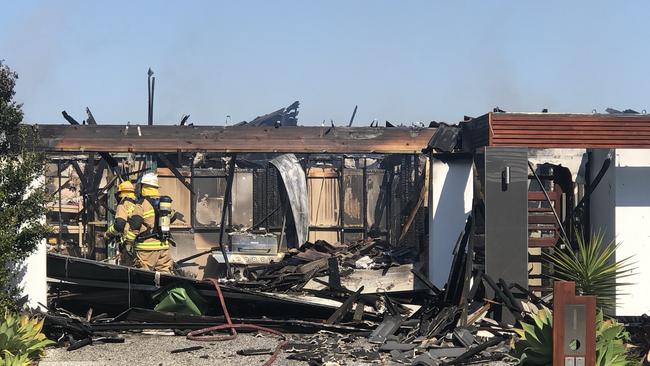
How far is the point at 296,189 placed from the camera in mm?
18531

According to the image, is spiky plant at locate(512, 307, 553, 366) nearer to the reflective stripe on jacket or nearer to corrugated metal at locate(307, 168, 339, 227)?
the reflective stripe on jacket

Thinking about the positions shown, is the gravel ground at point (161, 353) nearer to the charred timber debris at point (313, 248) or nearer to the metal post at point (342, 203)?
the charred timber debris at point (313, 248)

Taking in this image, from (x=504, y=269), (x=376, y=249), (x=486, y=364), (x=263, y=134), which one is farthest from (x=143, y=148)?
(x=486, y=364)

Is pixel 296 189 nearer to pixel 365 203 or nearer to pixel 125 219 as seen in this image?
pixel 365 203

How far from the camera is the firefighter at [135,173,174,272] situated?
11547 millimetres

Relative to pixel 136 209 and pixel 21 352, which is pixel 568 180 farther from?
pixel 21 352

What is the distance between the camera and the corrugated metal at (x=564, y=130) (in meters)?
12.4

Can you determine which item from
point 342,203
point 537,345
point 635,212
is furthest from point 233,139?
point 537,345

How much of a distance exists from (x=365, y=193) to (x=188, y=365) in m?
12.0

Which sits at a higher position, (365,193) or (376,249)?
(365,193)

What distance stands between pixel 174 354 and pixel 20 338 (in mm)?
1632

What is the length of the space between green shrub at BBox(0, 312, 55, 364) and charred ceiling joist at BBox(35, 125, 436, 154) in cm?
669

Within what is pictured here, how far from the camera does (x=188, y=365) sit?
8141 mm

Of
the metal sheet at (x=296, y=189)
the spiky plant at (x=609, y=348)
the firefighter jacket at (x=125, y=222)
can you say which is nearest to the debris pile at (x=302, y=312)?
the firefighter jacket at (x=125, y=222)
